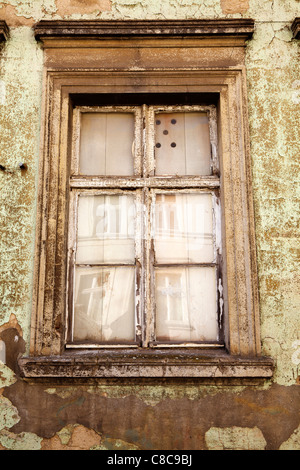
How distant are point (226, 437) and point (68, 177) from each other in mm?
2062

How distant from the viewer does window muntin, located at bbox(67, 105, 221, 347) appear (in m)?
2.86

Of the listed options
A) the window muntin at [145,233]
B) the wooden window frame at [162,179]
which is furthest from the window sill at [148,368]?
the window muntin at [145,233]

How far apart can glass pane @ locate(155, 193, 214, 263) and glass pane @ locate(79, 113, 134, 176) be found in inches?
15.8

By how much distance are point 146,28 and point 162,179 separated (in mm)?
1125

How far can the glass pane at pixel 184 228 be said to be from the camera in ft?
9.67

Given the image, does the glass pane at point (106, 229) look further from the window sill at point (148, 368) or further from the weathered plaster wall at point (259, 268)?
the window sill at point (148, 368)

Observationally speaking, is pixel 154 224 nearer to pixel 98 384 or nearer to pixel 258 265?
pixel 258 265

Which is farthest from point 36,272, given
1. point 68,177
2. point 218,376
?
point 218,376

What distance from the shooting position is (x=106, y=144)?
10.2 ft

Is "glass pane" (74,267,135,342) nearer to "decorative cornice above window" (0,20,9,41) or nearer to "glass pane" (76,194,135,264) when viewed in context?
"glass pane" (76,194,135,264)

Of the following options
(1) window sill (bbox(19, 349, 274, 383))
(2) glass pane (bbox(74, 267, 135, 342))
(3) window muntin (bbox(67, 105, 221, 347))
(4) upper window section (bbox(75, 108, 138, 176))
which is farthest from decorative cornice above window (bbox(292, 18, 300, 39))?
(1) window sill (bbox(19, 349, 274, 383))

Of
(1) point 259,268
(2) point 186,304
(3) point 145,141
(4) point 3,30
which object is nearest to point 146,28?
(3) point 145,141

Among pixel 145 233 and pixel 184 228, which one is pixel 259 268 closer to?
pixel 184 228

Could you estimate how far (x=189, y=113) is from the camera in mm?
3166
